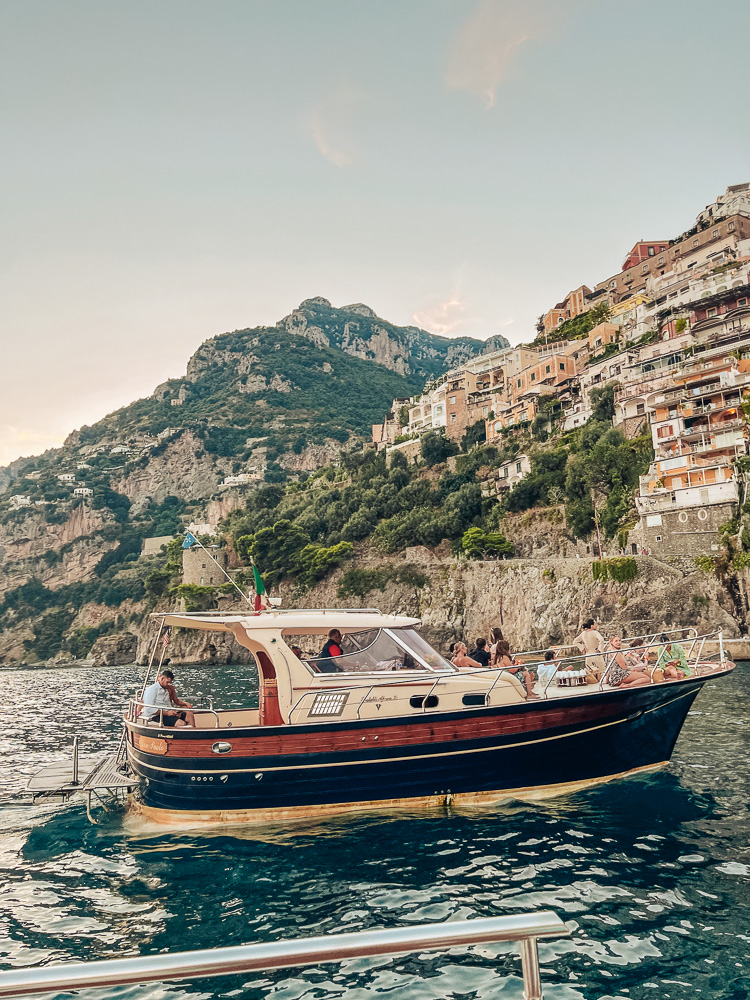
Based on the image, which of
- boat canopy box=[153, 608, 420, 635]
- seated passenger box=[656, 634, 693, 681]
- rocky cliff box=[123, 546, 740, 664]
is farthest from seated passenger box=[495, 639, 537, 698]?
rocky cliff box=[123, 546, 740, 664]

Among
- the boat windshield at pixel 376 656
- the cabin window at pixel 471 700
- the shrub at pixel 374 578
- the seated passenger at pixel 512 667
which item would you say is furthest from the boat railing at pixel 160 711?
the shrub at pixel 374 578

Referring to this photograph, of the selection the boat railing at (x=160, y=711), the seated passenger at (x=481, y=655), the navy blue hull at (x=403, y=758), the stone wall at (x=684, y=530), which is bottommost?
the navy blue hull at (x=403, y=758)

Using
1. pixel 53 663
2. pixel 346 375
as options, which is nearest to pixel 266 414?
pixel 346 375

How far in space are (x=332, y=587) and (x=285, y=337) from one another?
5568 inches

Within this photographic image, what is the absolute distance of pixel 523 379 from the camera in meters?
79.2

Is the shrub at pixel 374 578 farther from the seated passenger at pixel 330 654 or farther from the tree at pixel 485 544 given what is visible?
the seated passenger at pixel 330 654

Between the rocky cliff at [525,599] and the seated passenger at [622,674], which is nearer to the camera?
the seated passenger at [622,674]

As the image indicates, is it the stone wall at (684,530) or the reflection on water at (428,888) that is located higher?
the stone wall at (684,530)

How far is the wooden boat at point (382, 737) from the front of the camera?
35.3 ft

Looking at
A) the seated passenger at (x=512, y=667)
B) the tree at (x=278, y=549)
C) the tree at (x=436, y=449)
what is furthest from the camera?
the tree at (x=436, y=449)

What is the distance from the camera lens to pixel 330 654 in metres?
12.0

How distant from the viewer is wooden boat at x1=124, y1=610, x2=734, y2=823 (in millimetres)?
10773

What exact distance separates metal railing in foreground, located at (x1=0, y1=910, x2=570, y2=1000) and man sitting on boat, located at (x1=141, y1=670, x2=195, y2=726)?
1091 cm

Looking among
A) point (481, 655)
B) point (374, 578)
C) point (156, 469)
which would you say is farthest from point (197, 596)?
point (156, 469)
